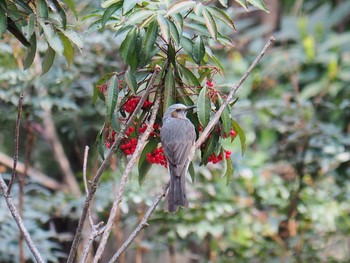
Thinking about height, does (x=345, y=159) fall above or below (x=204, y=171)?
above

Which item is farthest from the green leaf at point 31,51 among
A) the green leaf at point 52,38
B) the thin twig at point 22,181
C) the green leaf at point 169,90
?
the thin twig at point 22,181

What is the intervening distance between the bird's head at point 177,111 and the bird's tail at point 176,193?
10.3 inches

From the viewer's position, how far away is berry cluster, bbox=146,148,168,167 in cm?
270

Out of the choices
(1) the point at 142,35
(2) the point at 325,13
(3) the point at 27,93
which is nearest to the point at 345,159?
(3) the point at 27,93

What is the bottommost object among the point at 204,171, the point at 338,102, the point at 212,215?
the point at 212,215

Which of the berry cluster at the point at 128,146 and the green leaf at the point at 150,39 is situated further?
the berry cluster at the point at 128,146

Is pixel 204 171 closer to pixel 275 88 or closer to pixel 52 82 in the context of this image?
pixel 52 82

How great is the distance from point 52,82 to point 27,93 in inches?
7.0

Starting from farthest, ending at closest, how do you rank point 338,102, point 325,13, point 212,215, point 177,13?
point 325,13 < point 338,102 < point 212,215 < point 177,13

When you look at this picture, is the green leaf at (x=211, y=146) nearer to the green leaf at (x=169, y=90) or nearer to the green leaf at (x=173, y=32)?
the green leaf at (x=169, y=90)

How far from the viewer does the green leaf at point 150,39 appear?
7.68ft

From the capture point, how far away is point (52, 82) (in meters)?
4.43

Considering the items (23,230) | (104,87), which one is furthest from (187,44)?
(23,230)

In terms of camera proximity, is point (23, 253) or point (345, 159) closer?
point (23, 253)
